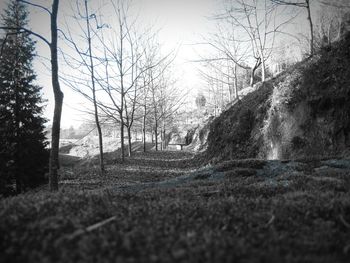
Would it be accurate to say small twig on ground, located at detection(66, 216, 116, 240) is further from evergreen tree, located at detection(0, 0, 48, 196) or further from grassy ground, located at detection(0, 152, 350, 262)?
evergreen tree, located at detection(0, 0, 48, 196)

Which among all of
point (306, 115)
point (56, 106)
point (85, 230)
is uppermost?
point (56, 106)

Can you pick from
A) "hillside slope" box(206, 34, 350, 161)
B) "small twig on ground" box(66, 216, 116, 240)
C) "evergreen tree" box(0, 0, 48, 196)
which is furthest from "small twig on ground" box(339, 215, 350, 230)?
"evergreen tree" box(0, 0, 48, 196)

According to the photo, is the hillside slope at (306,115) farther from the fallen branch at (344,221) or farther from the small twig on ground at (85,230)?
the small twig on ground at (85,230)

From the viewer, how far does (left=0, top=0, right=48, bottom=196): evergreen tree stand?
19.3 metres

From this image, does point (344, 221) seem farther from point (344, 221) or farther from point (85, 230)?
point (85, 230)

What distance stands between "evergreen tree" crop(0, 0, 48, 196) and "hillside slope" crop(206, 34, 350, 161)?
610 inches

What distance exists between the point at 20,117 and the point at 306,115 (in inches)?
813

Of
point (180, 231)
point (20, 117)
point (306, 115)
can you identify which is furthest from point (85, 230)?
point (20, 117)

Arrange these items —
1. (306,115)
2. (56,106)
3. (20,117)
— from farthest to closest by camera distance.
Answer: (20,117) < (306,115) < (56,106)

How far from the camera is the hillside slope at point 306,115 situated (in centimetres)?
1097

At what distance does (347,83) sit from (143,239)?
12149mm

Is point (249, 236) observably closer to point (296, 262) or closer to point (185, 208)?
point (296, 262)

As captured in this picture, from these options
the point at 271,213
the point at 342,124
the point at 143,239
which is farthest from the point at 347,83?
the point at 143,239

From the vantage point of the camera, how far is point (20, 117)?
20516 mm
